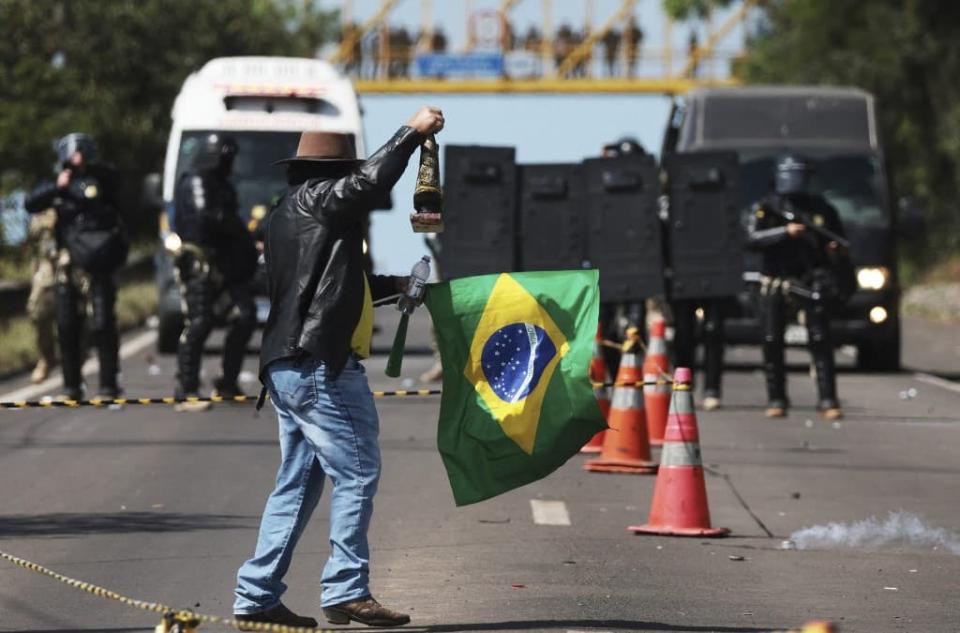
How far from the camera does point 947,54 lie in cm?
4547

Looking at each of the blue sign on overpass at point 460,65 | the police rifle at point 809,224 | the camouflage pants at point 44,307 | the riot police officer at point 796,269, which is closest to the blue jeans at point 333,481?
the riot police officer at point 796,269

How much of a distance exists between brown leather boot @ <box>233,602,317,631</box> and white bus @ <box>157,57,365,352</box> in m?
16.2

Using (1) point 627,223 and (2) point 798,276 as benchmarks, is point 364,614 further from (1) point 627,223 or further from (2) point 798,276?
(1) point 627,223

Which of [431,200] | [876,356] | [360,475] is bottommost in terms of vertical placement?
[876,356]

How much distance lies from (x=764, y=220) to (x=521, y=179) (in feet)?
11.8

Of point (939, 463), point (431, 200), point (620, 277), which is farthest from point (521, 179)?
point (431, 200)

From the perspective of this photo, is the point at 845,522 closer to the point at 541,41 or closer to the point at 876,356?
the point at 876,356

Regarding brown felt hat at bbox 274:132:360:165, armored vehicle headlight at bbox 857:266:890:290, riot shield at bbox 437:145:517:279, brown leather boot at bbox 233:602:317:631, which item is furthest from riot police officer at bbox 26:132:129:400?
brown leather boot at bbox 233:602:317:631

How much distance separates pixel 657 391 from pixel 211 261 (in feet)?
13.6

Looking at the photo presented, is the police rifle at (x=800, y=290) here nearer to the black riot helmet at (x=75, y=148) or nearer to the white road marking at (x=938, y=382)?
the white road marking at (x=938, y=382)

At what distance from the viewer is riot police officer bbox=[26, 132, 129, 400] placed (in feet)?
59.0

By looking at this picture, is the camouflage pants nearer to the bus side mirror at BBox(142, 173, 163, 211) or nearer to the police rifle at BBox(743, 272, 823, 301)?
the bus side mirror at BBox(142, 173, 163, 211)

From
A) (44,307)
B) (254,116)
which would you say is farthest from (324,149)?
(254,116)

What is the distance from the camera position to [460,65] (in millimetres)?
75000
